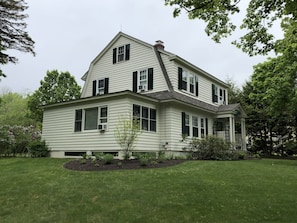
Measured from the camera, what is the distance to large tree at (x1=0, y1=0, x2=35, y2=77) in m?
8.84

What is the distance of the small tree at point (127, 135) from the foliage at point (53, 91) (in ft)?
55.6

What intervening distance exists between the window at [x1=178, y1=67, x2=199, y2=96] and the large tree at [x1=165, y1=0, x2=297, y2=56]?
799cm

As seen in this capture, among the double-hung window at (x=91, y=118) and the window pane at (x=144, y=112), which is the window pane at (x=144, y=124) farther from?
the double-hung window at (x=91, y=118)

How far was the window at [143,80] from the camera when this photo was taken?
17328 mm

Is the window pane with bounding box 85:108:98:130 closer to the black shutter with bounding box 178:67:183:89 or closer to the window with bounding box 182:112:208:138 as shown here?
the window with bounding box 182:112:208:138

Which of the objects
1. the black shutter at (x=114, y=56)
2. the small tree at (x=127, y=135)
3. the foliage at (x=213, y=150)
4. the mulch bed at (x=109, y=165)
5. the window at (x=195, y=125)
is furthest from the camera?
the black shutter at (x=114, y=56)

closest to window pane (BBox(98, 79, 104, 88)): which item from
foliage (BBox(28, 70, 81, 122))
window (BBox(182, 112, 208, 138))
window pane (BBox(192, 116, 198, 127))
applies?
window (BBox(182, 112, 208, 138))

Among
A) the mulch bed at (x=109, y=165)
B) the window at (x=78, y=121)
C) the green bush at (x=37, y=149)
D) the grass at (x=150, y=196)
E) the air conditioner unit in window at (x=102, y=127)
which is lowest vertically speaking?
the grass at (x=150, y=196)

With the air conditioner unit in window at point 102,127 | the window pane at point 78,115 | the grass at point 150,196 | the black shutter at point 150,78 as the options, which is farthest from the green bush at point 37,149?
the black shutter at point 150,78

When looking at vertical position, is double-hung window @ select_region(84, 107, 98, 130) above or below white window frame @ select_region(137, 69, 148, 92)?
below

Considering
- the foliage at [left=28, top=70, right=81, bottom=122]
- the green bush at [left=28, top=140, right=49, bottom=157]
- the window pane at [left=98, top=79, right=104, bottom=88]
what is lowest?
the green bush at [left=28, top=140, right=49, bottom=157]

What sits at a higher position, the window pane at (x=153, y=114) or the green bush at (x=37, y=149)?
the window pane at (x=153, y=114)

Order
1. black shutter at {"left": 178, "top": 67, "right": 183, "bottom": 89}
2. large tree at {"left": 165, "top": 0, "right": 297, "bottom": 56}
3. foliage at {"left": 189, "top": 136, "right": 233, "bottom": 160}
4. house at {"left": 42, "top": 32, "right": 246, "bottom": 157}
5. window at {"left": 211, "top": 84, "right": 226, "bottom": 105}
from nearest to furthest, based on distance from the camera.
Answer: large tree at {"left": 165, "top": 0, "right": 297, "bottom": 56}, house at {"left": 42, "top": 32, "right": 246, "bottom": 157}, foliage at {"left": 189, "top": 136, "right": 233, "bottom": 160}, black shutter at {"left": 178, "top": 67, "right": 183, "bottom": 89}, window at {"left": 211, "top": 84, "right": 226, "bottom": 105}

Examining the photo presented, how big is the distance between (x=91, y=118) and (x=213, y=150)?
6982 mm
